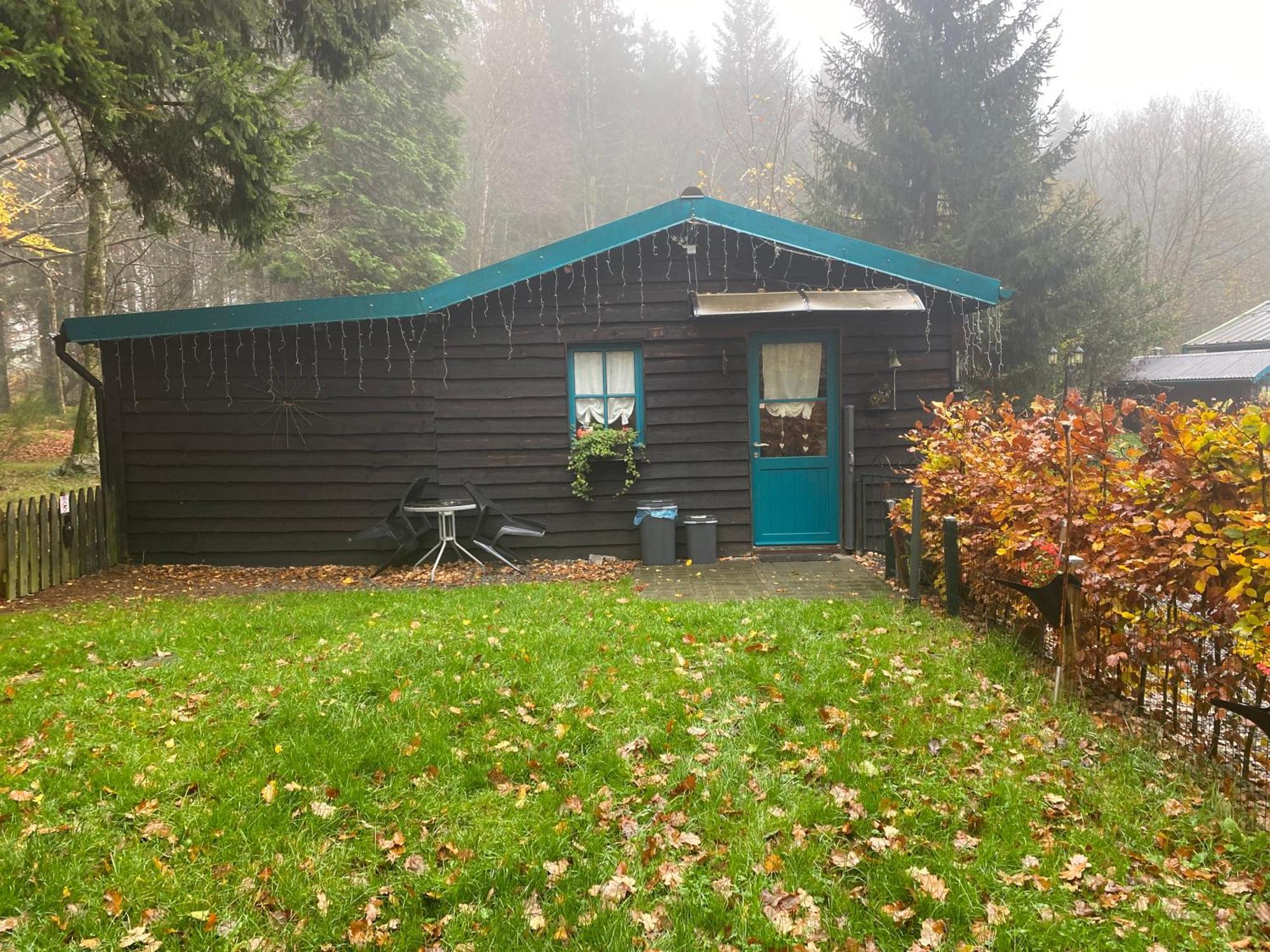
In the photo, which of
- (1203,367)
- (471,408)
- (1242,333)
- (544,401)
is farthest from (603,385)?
(1242,333)

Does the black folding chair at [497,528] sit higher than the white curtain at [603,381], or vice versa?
the white curtain at [603,381]

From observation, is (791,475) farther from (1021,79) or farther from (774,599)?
(1021,79)

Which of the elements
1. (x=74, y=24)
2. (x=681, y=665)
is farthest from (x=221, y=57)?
(x=681, y=665)

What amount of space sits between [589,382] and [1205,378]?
718 inches

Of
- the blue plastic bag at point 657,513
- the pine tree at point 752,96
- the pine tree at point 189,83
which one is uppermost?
the pine tree at point 752,96

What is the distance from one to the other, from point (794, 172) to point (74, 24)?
69.5ft

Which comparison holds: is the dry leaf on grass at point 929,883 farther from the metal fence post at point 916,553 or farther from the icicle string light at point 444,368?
the icicle string light at point 444,368

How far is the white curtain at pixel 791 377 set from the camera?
8.34 metres


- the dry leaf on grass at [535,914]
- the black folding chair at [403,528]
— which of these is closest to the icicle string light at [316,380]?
the black folding chair at [403,528]

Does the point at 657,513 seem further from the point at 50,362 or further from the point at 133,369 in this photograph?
the point at 50,362

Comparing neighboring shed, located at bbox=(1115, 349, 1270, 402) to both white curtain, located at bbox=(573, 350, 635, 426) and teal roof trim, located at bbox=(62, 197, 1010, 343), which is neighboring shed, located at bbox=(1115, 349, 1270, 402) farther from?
white curtain, located at bbox=(573, 350, 635, 426)

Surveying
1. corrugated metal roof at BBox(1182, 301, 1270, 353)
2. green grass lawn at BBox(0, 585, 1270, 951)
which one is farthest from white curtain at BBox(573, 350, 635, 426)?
corrugated metal roof at BBox(1182, 301, 1270, 353)

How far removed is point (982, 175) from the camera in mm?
15531

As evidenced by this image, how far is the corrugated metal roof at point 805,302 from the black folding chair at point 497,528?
2.83m
